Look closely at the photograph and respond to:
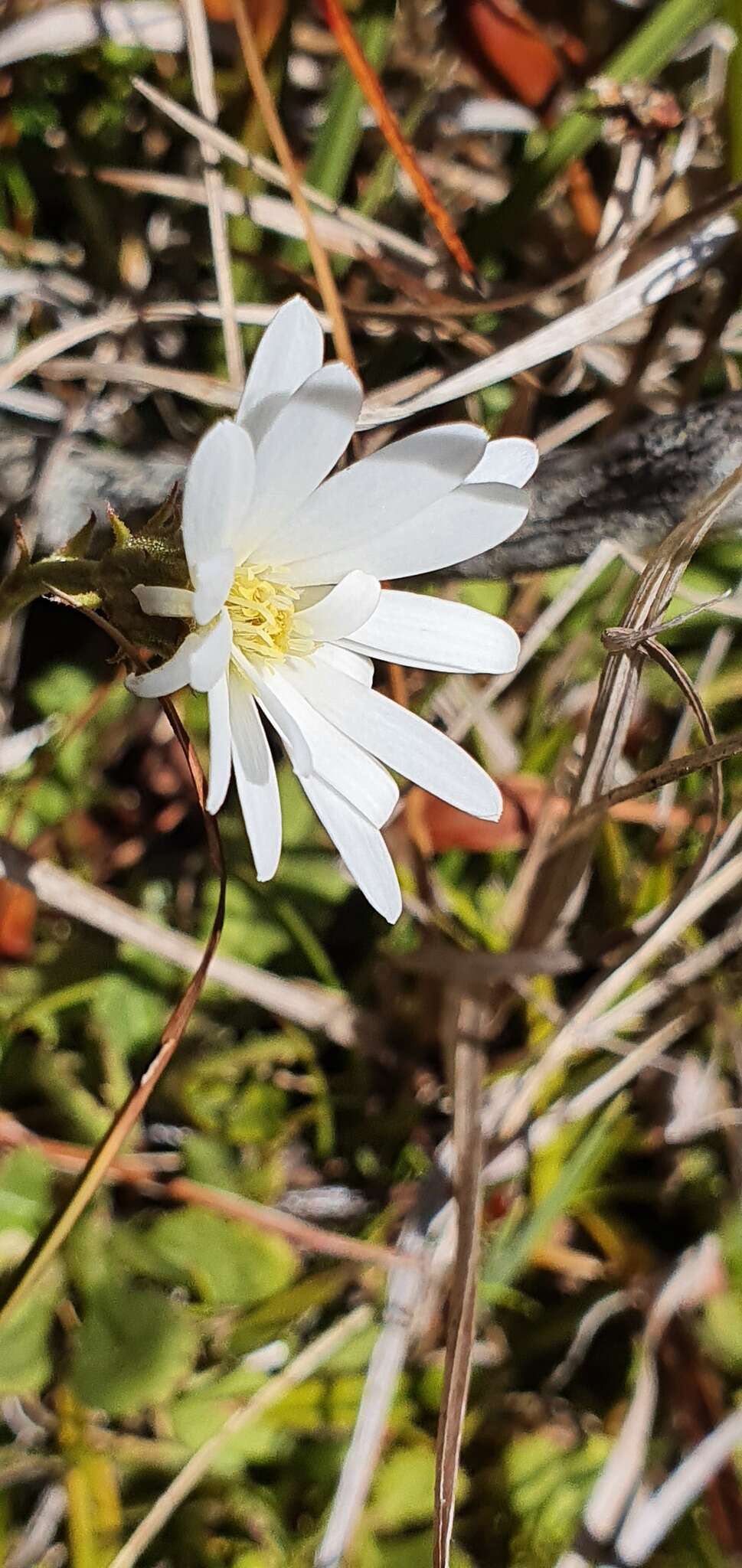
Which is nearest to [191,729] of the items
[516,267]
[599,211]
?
[516,267]

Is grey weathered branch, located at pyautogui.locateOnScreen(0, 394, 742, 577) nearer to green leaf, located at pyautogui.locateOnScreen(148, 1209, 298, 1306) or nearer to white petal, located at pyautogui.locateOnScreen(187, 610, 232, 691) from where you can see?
white petal, located at pyautogui.locateOnScreen(187, 610, 232, 691)

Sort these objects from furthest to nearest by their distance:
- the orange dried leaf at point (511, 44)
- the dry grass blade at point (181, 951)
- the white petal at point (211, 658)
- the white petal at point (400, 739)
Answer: the orange dried leaf at point (511, 44) < the dry grass blade at point (181, 951) < the white petal at point (400, 739) < the white petal at point (211, 658)

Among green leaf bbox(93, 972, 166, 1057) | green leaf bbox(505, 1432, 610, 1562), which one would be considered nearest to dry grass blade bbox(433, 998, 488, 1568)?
green leaf bbox(505, 1432, 610, 1562)

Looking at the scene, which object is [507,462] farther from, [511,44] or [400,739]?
[511,44]

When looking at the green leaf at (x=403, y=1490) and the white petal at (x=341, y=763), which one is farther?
the green leaf at (x=403, y=1490)

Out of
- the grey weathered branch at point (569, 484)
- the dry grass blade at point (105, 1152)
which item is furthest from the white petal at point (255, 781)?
the grey weathered branch at point (569, 484)

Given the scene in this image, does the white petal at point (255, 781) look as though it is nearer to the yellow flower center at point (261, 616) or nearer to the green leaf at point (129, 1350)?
the yellow flower center at point (261, 616)

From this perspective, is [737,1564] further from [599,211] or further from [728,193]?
[599,211]
